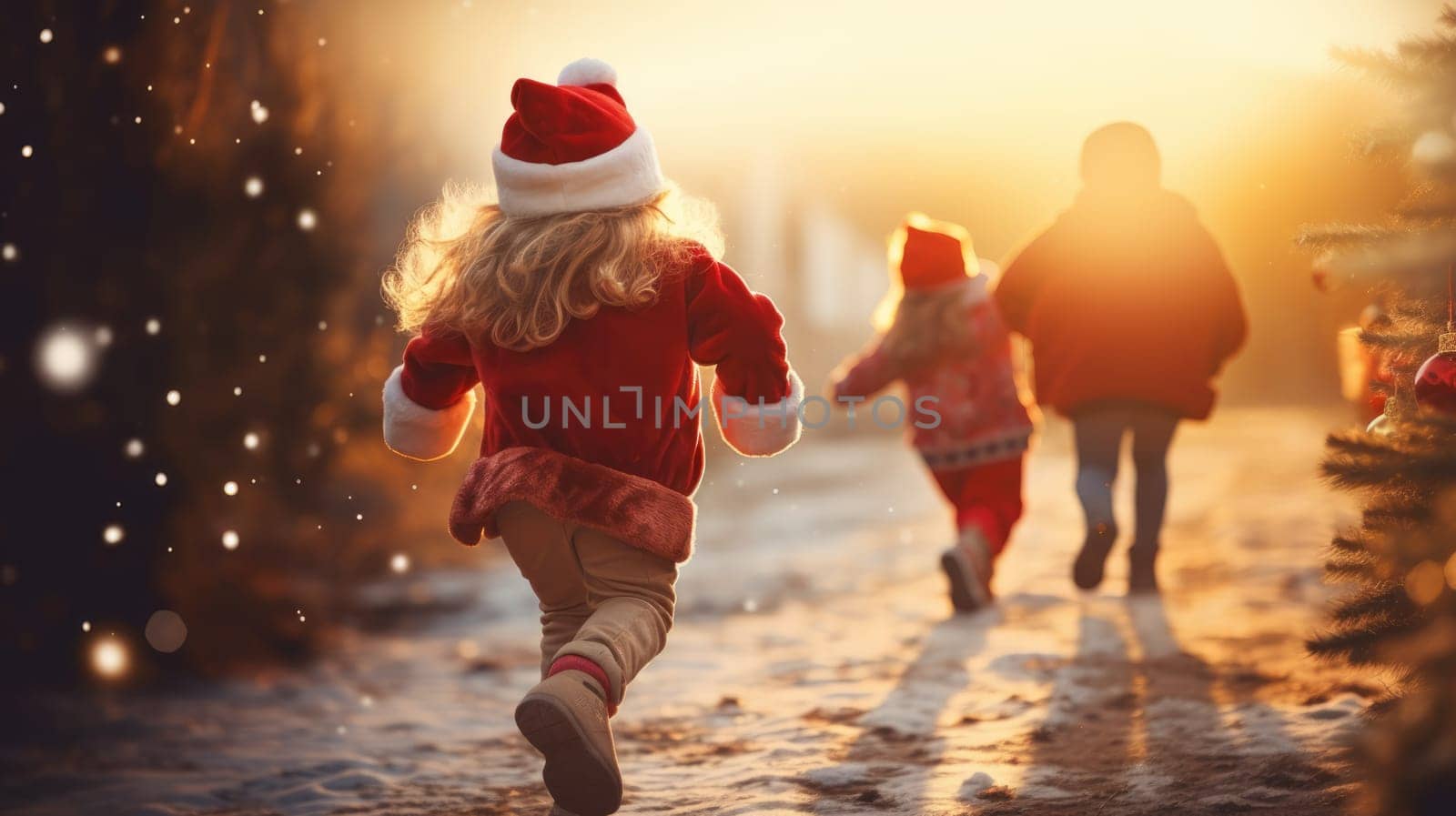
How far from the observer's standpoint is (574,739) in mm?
2559

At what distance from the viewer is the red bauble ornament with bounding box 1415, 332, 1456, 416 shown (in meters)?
2.40

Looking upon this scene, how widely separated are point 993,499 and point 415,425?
2.81 m

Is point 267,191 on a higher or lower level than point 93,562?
higher

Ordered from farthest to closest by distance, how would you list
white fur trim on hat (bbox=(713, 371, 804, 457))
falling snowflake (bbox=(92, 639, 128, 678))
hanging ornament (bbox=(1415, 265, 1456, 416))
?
falling snowflake (bbox=(92, 639, 128, 678)), white fur trim on hat (bbox=(713, 371, 804, 457)), hanging ornament (bbox=(1415, 265, 1456, 416))

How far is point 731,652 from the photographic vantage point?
17.0 ft

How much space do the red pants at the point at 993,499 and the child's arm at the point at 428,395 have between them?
2593 millimetres

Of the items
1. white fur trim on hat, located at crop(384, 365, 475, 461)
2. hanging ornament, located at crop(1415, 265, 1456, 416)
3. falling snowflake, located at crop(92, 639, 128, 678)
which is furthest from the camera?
falling snowflake, located at crop(92, 639, 128, 678)

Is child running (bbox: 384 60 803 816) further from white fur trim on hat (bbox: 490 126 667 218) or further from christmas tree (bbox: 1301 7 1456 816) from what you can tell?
christmas tree (bbox: 1301 7 1456 816)

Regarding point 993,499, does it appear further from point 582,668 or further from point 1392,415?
point 582,668

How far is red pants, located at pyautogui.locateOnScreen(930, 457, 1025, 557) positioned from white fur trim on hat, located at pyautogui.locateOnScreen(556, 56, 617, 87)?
106 inches

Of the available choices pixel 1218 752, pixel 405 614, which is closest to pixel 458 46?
pixel 405 614

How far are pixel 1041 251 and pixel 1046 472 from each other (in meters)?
5.41

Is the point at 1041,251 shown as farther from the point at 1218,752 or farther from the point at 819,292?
the point at 819,292

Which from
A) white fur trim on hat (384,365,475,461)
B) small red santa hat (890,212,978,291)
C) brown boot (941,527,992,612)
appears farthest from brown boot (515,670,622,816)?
small red santa hat (890,212,978,291)
